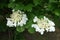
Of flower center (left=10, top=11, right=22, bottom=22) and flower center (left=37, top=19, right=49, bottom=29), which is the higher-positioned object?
flower center (left=10, top=11, right=22, bottom=22)

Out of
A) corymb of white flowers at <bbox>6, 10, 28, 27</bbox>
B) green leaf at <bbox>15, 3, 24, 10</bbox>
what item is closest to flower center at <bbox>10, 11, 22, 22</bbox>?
corymb of white flowers at <bbox>6, 10, 28, 27</bbox>

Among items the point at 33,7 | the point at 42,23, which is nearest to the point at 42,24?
the point at 42,23

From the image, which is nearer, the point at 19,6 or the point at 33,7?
the point at 19,6

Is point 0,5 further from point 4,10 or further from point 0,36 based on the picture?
point 0,36

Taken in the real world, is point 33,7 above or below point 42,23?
above

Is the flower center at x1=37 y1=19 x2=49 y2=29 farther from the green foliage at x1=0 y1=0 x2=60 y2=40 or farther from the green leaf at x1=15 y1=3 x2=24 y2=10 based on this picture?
the green leaf at x1=15 y1=3 x2=24 y2=10

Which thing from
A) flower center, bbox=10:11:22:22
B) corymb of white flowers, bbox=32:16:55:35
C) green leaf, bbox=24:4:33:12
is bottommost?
corymb of white flowers, bbox=32:16:55:35

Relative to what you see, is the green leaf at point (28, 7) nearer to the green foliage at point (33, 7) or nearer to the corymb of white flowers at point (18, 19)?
the green foliage at point (33, 7)

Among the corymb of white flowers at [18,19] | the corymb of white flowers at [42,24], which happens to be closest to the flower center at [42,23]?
the corymb of white flowers at [42,24]

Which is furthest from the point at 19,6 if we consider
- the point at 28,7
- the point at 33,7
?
the point at 33,7

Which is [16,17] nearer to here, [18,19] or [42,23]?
[18,19]

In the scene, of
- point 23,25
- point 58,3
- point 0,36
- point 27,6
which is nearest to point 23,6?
point 27,6
